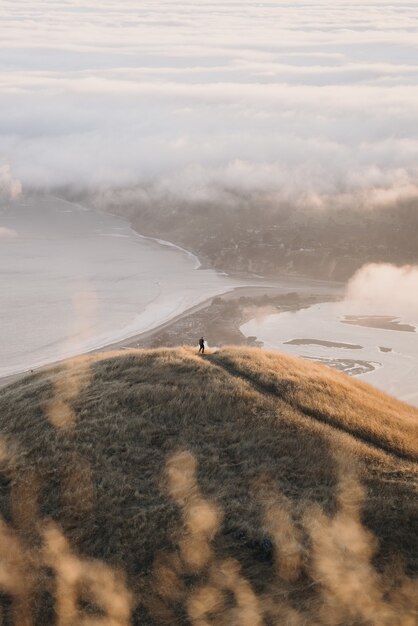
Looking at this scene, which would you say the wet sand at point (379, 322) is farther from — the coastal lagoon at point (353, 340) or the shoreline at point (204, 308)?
the shoreline at point (204, 308)

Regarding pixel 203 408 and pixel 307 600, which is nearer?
pixel 307 600

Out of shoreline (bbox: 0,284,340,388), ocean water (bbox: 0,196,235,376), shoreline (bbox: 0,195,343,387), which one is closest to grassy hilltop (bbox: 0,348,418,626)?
shoreline (bbox: 0,195,343,387)

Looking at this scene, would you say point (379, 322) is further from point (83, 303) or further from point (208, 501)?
point (208, 501)

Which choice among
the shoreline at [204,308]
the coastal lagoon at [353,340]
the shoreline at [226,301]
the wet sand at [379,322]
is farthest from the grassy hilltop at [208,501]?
the wet sand at [379,322]

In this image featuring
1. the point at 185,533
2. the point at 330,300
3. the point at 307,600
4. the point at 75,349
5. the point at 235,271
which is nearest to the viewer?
the point at 307,600

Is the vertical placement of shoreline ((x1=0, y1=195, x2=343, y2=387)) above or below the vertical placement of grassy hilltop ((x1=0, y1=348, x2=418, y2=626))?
below

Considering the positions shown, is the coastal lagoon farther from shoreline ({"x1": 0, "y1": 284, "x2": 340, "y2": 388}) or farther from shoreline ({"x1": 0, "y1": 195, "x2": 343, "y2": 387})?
shoreline ({"x1": 0, "y1": 195, "x2": 343, "y2": 387})

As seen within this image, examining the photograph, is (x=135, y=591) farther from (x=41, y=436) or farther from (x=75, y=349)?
(x=75, y=349)

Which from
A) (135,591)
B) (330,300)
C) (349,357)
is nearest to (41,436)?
(135,591)
